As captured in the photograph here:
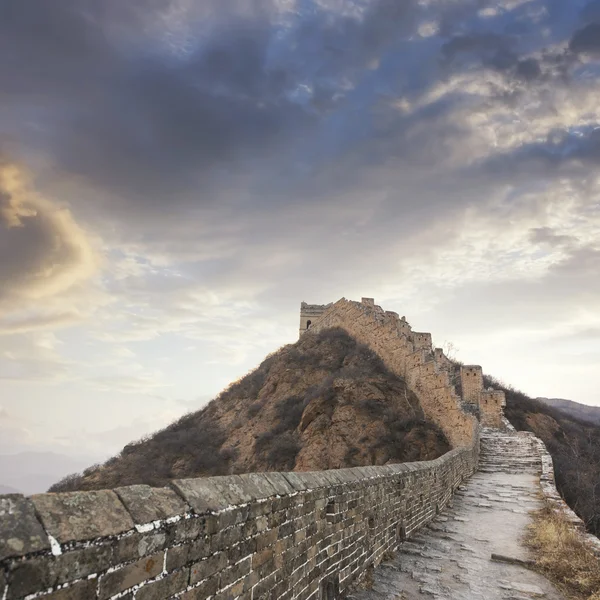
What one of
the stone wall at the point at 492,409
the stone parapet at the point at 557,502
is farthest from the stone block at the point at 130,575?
the stone wall at the point at 492,409

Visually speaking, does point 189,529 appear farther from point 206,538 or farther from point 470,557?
point 470,557

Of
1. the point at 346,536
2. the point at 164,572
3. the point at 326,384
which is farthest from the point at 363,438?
the point at 164,572

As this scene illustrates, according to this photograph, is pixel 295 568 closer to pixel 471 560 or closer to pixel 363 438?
pixel 471 560

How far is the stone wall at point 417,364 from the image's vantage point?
19.6m

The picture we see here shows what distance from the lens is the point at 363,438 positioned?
20.9 metres

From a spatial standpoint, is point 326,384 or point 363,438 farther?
point 326,384

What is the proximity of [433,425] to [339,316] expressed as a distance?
57.5 ft

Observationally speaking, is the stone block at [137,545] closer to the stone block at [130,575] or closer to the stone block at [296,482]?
the stone block at [130,575]

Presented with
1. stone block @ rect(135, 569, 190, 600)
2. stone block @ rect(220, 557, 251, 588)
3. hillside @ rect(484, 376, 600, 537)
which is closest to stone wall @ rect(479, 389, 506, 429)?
hillside @ rect(484, 376, 600, 537)

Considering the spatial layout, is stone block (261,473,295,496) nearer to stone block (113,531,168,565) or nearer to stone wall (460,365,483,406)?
stone block (113,531,168,565)

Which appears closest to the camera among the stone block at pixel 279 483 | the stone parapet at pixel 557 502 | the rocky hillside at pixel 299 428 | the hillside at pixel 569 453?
the stone block at pixel 279 483

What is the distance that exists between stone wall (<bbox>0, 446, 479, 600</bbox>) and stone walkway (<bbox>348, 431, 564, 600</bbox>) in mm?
726

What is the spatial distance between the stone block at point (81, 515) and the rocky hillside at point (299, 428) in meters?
18.5

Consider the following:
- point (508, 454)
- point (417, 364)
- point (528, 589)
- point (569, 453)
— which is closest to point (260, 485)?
point (528, 589)
